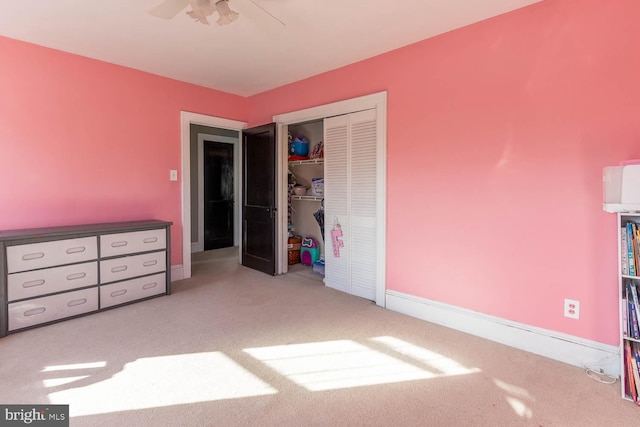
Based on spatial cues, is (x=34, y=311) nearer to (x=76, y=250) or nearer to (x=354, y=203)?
(x=76, y=250)

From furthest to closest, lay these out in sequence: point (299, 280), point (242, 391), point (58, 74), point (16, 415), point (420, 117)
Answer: point (299, 280)
point (58, 74)
point (420, 117)
point (242, 391)
point (16, 415)

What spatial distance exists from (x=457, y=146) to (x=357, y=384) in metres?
1.97

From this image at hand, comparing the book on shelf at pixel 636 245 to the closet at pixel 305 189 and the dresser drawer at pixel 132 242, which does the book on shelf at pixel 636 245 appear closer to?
the closet at pixel 305 189

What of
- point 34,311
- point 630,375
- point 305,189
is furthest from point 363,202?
point 34,311

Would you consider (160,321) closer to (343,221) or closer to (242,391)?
(242,391)

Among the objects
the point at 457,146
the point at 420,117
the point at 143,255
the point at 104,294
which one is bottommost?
the point at 104,294

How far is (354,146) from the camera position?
11.0ft

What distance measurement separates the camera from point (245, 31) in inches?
105

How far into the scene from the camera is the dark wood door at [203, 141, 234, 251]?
598 centimetres

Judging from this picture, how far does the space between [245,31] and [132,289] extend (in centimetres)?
269

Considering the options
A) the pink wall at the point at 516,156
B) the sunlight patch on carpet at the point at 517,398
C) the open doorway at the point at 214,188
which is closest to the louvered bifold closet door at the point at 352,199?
the pink wall at the point at 516,156

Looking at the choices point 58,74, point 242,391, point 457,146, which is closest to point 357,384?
point 242,391

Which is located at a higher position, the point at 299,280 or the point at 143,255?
the point at 143,255

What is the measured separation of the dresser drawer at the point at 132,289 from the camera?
2.95 m
